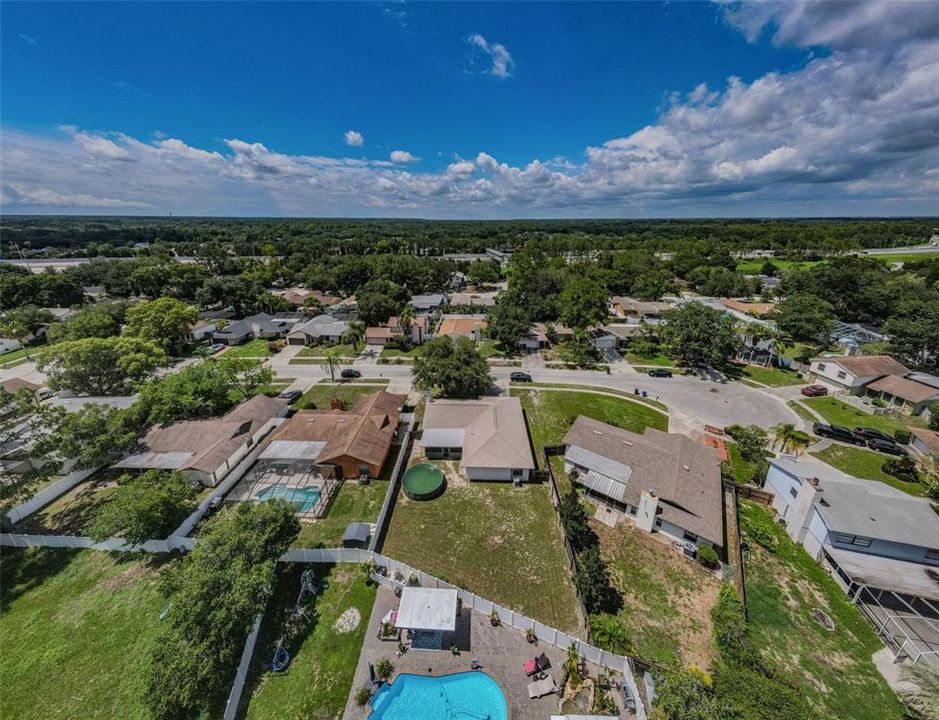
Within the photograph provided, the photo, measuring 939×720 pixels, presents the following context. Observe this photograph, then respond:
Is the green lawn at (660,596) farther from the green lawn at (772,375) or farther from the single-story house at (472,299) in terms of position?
the single-story house at (472,299)

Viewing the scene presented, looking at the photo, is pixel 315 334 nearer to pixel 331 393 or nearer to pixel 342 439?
pixel 331 393

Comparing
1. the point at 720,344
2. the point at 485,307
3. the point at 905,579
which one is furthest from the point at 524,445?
the point at 485,307

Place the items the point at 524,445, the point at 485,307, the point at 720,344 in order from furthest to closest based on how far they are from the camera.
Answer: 1. the point at 485,307
2. the point at 720,344
3. the point at 524,445

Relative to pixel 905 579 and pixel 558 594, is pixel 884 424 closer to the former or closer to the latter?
pixel 905 579

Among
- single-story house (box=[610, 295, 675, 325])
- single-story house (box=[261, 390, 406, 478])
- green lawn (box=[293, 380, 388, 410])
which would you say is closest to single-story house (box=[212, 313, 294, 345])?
green lawn (box=[293, 380, 388, 410])

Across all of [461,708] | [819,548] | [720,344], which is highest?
[720,344]

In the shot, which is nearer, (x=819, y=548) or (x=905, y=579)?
(x=905, y=579)

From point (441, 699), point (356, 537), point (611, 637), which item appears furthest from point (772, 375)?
point (356, 537)

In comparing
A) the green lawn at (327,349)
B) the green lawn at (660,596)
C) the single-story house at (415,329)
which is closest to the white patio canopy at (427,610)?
the green lawn at (660,596)
